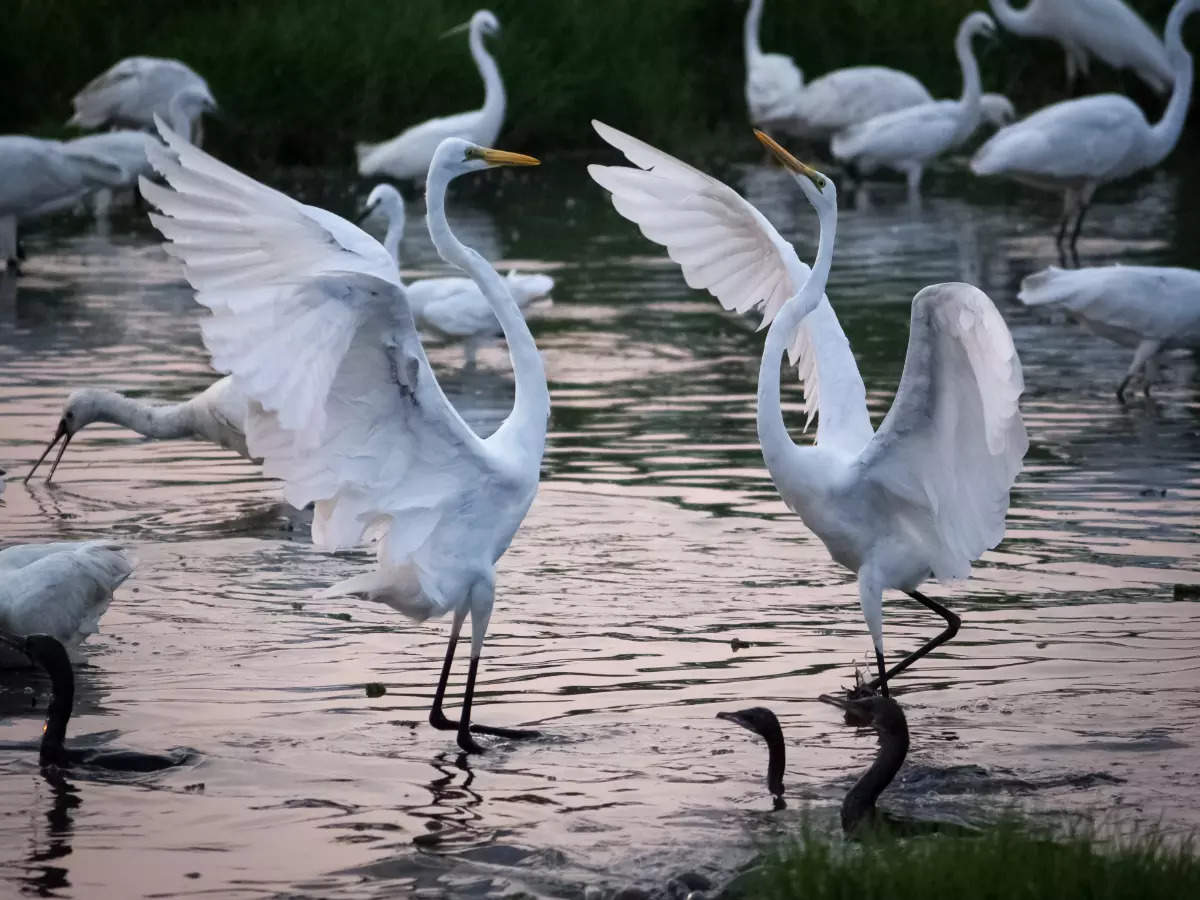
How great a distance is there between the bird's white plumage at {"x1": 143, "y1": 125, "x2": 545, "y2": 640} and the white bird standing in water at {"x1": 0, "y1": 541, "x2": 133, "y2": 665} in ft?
3.01

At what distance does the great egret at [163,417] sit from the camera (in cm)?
1100

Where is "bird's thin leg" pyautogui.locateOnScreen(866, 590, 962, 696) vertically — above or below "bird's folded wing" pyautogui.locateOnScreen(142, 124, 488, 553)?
below

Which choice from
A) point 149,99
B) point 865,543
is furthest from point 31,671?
point 149,99

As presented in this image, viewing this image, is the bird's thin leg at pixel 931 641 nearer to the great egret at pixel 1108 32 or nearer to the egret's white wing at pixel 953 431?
the egret's white wing at pixel 953 431

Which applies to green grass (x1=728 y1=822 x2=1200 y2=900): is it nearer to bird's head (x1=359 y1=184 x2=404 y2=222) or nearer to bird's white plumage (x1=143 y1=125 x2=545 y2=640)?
bird's white plumage (x1=143 y1=125 x2=545 y2=640)

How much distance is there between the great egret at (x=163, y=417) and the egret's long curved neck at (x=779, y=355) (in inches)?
157

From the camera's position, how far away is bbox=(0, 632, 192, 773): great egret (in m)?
6.64

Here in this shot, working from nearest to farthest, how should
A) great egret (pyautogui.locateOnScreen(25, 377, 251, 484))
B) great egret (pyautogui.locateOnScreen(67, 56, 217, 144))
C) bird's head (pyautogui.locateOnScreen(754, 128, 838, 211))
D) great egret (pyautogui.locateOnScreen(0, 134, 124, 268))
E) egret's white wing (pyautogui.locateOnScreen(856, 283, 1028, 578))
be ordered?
egret's white wing (pyautogui.locateOnScreen(856, 283, 1028, 578))
bird's head (pyautogui.locateOnScreen(754, 128, 838, 211))
great egret (pyautogui.locateOnScreen(25, 377, 251, 484))
great egret (pyautogui.locateOnScreen(0, 134, 124, 268))
great egret (pyautogui.locateOnScreen(67, 56, 217, 144))

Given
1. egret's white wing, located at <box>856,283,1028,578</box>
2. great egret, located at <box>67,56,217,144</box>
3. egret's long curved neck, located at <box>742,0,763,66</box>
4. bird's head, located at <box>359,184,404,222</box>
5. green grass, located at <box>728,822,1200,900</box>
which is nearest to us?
green grass, located at <box>728,822,1200,900</box>

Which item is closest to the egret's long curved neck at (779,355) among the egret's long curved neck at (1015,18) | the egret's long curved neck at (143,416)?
the egret's long curved neck at (143,416)

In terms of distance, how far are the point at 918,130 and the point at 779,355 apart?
1816 cm

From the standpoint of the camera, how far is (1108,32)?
82.5ft

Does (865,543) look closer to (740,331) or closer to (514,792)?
(514,792)

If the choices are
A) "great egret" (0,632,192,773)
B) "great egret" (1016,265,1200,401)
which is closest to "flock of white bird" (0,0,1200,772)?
"great egret" (0,632,192,773)
